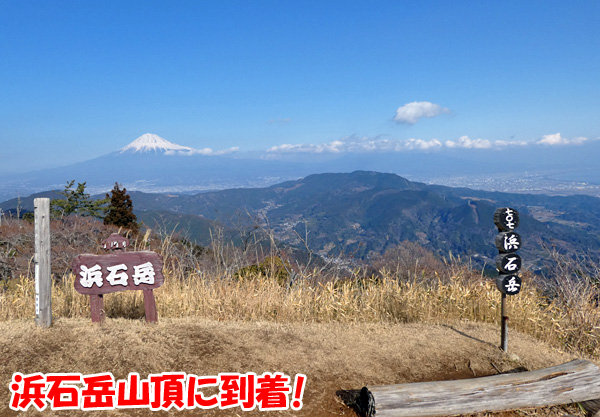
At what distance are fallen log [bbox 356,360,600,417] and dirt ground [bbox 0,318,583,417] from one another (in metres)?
0.12

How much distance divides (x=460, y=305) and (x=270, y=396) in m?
3.41

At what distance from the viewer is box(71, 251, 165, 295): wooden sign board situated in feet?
13.6

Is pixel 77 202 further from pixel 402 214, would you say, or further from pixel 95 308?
pixel 402 214

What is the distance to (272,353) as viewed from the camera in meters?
3.86

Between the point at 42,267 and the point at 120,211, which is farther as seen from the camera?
the point at 120,211

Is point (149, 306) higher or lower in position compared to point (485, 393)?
higher

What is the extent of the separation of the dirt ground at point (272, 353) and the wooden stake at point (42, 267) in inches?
5.9

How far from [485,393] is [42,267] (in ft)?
14.5

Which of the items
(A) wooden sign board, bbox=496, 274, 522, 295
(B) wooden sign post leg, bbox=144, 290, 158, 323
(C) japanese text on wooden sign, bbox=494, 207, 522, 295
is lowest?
(B) wooden sign post leg, bbox=144, 290, 158, 323

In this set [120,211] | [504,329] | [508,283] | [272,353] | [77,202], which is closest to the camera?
[272,353]

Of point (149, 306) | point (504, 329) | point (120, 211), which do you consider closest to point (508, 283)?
point (504, 329)

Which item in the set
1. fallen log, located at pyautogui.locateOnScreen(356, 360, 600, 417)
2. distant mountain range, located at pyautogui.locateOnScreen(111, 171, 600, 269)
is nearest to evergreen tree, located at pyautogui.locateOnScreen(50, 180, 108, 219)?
fallen log, located at pyautogui.locateOnScreen(356, 360, 600, 417)

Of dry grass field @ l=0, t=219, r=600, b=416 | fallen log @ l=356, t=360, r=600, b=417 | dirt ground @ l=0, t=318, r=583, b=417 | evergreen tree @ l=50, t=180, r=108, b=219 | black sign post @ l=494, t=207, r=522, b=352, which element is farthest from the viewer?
evergreen tree @ l=50, t=180, r=108, b=219

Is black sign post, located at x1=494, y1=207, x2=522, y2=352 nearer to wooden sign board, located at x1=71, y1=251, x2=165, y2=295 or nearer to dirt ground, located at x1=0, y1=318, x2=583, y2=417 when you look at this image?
dirt ground, located at x1=0, y1=318, x2=583, y2=417
